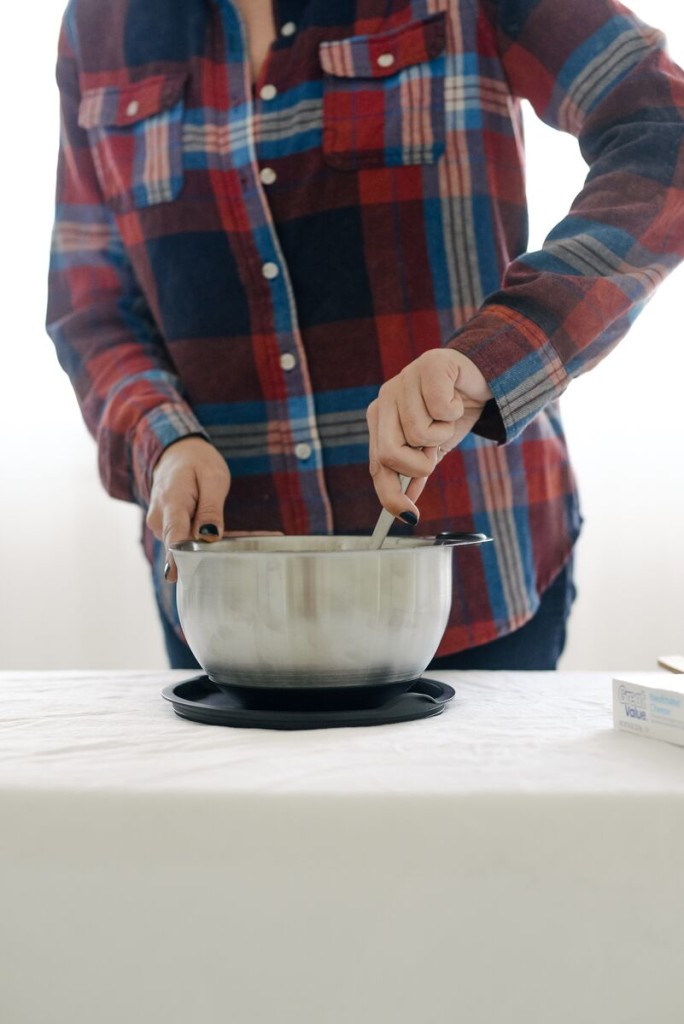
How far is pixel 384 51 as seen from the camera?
3.31 ft

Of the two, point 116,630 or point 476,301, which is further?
point 116,630

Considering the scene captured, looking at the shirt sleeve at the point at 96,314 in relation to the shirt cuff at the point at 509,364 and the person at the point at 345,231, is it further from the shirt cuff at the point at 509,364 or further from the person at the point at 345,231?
the shirt cuff at the point at 509,364

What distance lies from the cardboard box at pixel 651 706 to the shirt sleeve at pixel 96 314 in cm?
57

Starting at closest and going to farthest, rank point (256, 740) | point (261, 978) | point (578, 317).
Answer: point (261, 978) → point (256, 740) → point (578, 317)

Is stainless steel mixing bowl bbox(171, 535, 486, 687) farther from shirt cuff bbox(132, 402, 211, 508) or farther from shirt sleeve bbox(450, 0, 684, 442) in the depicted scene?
shirt cuff bbox(132, 402, 211, 508)

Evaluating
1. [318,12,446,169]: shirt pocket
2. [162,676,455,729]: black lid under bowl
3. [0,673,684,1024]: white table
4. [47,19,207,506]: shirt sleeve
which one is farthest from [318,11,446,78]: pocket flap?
[0,673,684,1024]: white table

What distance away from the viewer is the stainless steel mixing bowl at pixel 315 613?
2.05 ft

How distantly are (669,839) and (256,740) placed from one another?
251 mm

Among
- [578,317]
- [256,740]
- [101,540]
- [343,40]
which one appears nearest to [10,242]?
[101,540]

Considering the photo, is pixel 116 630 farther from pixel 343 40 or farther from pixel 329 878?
pixel 329 878

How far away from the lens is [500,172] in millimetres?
1021

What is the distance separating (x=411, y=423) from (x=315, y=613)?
6.6 inches

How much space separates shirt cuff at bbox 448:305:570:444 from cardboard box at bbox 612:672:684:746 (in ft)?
0.79

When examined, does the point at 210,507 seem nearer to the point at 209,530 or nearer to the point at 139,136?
the point at 209,530
